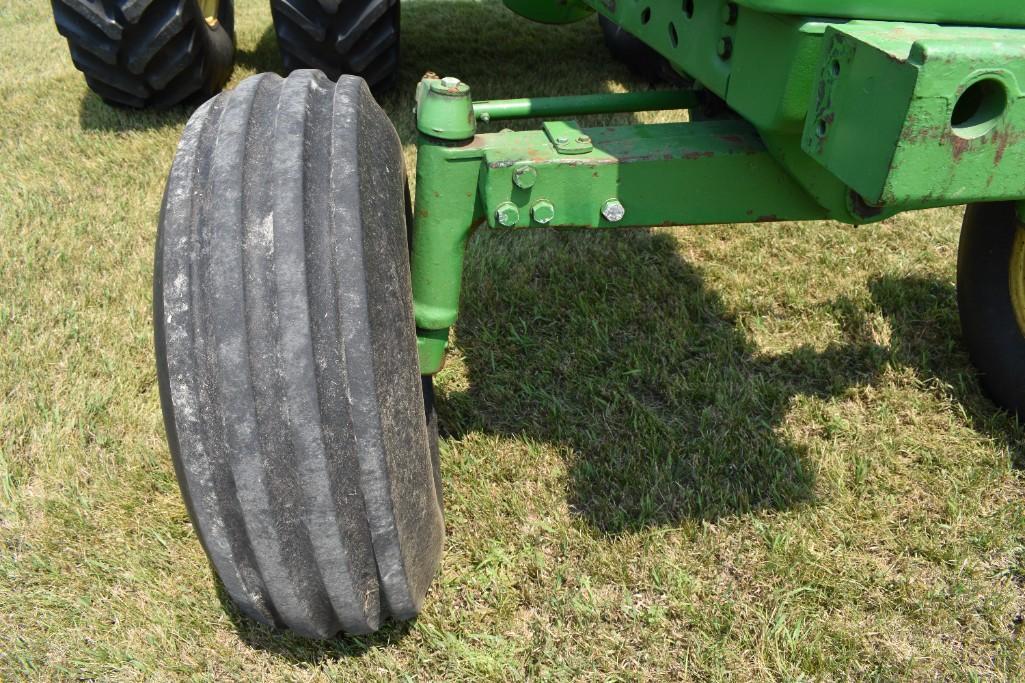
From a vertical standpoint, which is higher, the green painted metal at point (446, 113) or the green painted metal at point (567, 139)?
the green painted metal at point (446, 113)

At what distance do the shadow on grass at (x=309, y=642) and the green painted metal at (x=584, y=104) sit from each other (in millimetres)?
1197

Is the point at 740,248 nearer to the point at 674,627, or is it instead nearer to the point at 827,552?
the point at 827,552

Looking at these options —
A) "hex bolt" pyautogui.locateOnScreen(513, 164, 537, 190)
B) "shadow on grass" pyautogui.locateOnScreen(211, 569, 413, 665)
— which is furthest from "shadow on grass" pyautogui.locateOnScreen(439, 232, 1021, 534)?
"hex bolt" pyautogui.locateOnScreen(513, 164, 537, 190)

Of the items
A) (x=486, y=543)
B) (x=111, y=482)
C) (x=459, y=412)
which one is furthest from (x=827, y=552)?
(x=111, y=482)

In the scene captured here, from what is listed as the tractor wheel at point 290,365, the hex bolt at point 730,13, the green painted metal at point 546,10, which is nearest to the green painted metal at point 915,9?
the hex bolt at point 730,13

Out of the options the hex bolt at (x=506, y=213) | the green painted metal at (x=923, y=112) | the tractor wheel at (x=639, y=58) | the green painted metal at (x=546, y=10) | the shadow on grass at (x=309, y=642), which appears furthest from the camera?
the tractor wheel at (x=639, y=58)

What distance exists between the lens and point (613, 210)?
1405 millimetres

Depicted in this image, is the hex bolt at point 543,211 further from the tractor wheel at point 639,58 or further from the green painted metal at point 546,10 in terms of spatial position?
the tractor wheel at point 639,58

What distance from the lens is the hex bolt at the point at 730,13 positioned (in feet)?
4.24

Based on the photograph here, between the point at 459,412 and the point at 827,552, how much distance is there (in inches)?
36.1

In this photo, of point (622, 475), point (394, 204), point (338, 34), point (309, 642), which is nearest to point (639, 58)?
point (338, 34)

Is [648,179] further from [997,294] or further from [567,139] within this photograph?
[997,294]

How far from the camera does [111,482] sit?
187cm

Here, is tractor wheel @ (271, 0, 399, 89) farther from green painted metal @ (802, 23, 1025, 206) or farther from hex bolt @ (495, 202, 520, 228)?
green painted metal @ (802, 23, 1025, 206)
